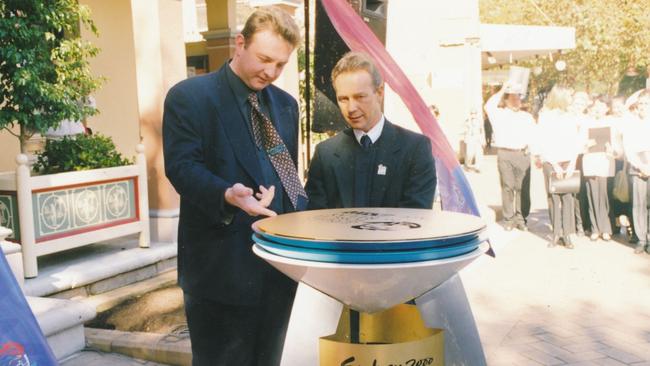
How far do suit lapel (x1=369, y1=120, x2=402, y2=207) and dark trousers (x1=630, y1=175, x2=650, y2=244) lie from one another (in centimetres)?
670

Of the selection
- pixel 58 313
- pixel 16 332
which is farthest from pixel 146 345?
pixel 16 332

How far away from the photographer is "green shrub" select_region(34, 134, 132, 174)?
6031mm

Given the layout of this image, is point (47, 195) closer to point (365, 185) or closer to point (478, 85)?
point (365, 185)

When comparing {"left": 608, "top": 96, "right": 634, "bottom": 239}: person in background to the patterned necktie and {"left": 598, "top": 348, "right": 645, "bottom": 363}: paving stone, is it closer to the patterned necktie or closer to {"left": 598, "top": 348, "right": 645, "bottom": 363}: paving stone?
{"left": 598, "top": 348, "right": 645, "bottom": 363}: paving stone

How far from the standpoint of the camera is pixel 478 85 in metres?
21.2

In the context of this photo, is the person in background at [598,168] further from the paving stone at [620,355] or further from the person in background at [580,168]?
the paving stone at [620,355]

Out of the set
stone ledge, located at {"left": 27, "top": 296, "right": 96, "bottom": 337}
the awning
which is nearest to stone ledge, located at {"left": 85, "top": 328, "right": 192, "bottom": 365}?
stone ledge, located at {"left": 27, "top": 296, "right": 96, "bottom": 337}

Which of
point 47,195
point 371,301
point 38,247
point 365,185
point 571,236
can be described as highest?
point 365,185

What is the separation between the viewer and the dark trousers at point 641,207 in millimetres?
7965

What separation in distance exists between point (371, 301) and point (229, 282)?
79 centimetres

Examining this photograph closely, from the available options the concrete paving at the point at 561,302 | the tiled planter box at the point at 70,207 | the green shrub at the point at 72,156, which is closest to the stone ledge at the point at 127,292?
the tiled planter box at the point at 70,207

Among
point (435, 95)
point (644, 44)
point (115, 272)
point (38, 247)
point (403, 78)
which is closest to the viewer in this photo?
point (403, 78)

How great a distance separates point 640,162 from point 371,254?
7.40m

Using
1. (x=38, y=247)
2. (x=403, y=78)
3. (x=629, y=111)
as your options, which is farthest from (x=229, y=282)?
(x=629, y=111)
